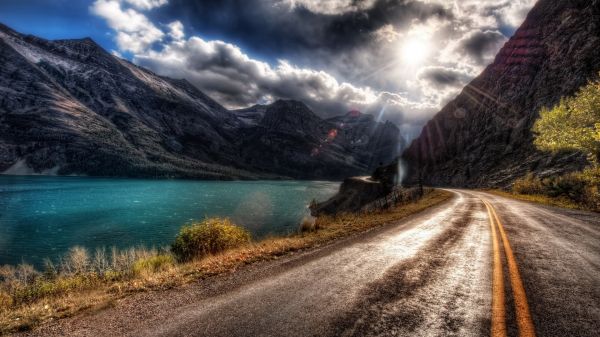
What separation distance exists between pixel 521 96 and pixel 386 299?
238ft

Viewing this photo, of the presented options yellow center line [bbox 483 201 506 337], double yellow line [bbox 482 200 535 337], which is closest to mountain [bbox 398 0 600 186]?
double yellow line [bbox 482 200 535 337]

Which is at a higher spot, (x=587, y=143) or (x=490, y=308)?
(x=587, y=143)

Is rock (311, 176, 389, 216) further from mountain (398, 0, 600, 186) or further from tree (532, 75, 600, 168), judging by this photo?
mountain (398, 0, 600, 186)

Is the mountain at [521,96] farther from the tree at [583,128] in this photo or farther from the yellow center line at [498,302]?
the yellow center line at [498,302]

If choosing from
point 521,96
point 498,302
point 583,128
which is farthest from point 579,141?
point 521,96

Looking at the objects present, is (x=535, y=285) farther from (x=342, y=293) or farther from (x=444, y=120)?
(x=444, y=120)

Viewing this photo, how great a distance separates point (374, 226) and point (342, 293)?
867 cm

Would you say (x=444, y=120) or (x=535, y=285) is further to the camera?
(x=444, y=120)

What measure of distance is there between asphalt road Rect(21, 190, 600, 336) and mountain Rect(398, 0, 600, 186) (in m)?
36.2

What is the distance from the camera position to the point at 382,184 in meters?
42.9

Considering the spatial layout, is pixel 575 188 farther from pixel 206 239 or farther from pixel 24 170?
pixel 24 170

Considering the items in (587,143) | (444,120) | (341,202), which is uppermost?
(444,120)

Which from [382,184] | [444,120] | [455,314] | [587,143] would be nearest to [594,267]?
[455,314]

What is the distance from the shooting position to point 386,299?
4.58m
